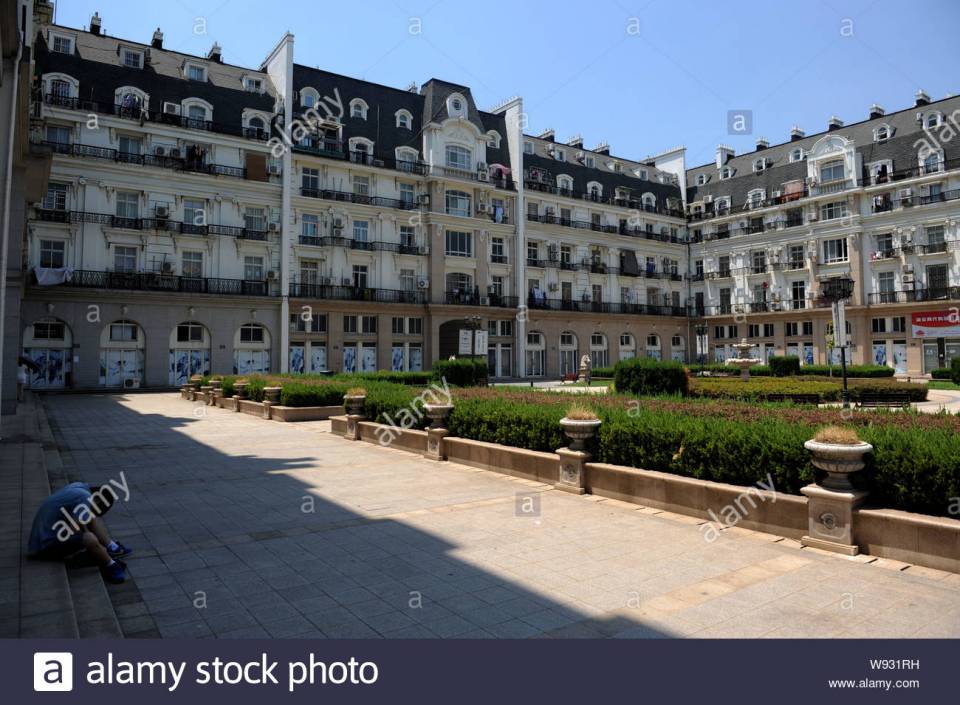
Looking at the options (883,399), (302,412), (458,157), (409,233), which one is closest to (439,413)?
(302,412)

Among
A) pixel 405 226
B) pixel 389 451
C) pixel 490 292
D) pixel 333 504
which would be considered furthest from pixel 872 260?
pixel 333 504

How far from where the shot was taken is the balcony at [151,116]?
34.6 metres

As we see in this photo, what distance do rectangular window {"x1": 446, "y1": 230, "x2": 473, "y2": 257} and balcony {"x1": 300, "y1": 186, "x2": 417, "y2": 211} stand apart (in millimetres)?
3662

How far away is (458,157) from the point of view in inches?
1923

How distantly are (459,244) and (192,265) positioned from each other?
19.4 meters

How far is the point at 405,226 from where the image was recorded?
46312 mm

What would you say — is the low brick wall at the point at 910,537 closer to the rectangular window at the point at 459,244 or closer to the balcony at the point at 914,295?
the rectangular window at the point at 459,244

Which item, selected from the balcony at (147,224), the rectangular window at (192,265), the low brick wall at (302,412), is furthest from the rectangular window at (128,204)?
the low brick wall at (302,412)

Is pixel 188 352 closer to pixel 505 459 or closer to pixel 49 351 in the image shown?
pixel 49 351

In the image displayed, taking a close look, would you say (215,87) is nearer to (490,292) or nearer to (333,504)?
(490,292)

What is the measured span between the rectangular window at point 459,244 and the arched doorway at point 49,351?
1006 inches

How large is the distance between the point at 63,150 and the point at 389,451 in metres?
32.1

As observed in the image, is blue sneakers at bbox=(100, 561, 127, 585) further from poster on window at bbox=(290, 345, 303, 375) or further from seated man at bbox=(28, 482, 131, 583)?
poster on window at bbox=(290, 345, 303, 375)

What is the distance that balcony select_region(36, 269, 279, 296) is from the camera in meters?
34.5
